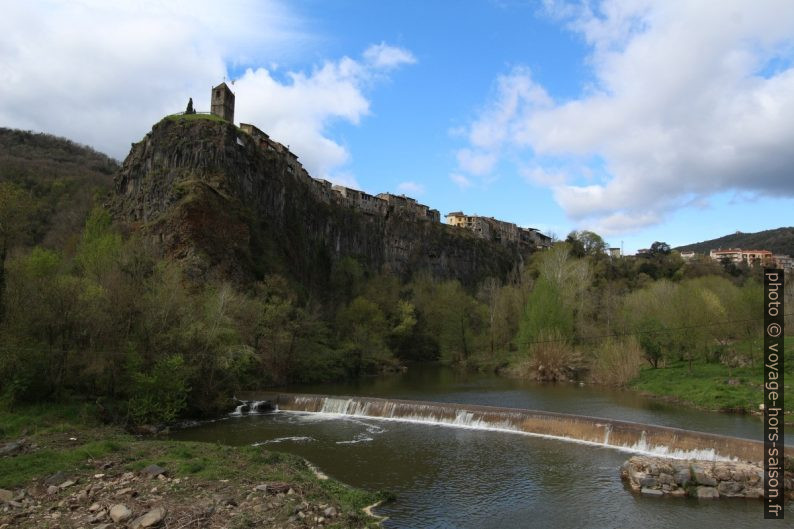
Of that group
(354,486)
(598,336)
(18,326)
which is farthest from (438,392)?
(18,326)

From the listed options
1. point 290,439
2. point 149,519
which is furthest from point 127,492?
point 290,439

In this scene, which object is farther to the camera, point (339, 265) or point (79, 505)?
point (339, 265)

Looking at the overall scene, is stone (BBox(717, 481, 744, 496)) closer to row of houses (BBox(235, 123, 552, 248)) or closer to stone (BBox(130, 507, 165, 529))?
stone (BBox(130, 507, 165, 529))

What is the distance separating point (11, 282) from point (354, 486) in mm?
21556

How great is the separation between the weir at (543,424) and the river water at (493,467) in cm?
104

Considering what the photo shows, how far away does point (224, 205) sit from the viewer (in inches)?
2729

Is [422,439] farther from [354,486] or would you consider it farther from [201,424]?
[201,424]

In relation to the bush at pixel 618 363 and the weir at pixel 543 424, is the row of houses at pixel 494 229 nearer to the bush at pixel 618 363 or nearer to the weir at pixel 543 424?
the bush at pixel 618 363

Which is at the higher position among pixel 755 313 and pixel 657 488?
pixel 755 313

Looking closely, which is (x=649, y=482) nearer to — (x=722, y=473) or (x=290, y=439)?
(x=722, y=473)

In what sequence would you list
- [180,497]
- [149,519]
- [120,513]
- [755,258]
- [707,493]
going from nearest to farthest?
[149,519] < [120,513] < [180,497] < [707,493] < [755,258]

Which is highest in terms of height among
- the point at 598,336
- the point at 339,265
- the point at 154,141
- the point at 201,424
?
the point at 154,141

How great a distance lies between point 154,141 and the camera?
74.4m

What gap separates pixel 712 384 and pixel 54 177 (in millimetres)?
98756
